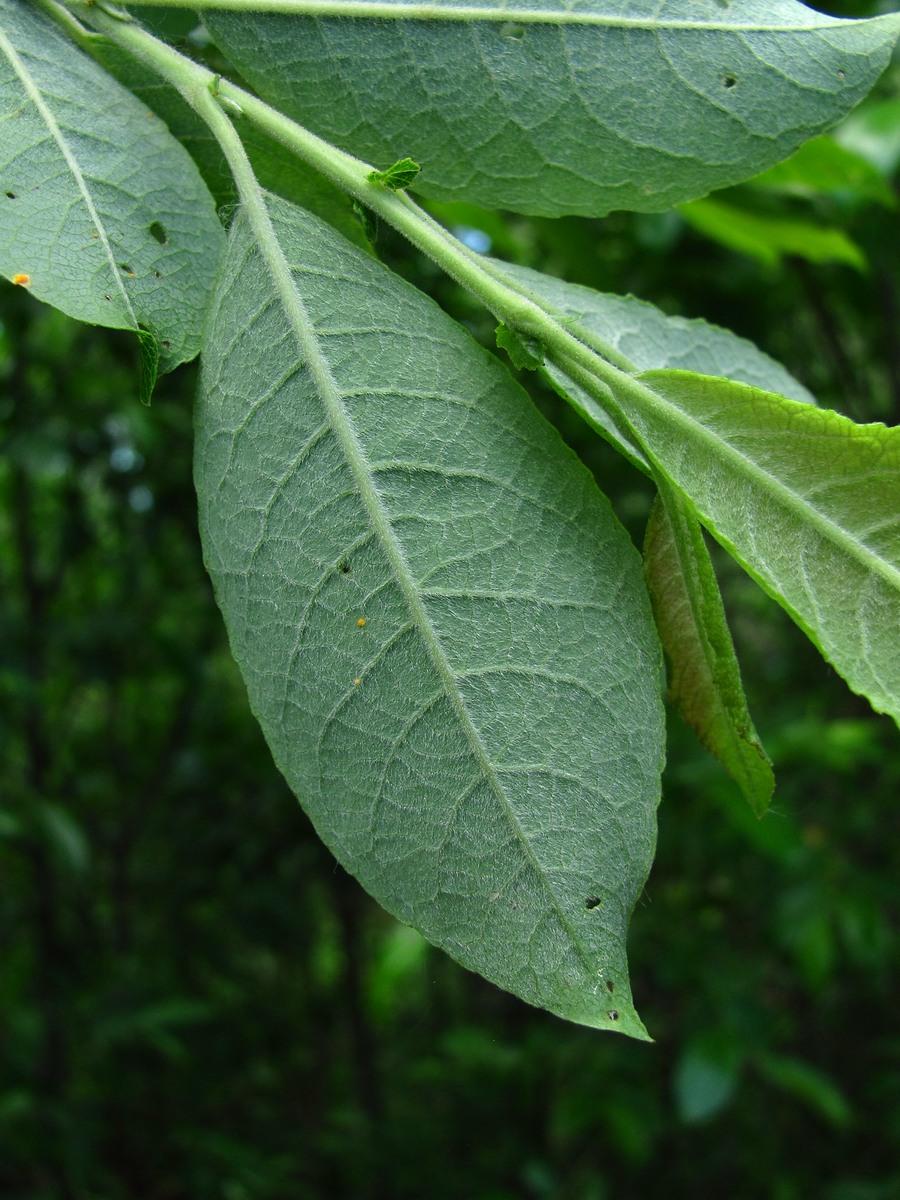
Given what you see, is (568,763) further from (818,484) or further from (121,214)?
(121,214)

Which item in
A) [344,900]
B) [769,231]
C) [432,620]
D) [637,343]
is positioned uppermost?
[769,231]

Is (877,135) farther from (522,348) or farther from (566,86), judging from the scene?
(522,348)

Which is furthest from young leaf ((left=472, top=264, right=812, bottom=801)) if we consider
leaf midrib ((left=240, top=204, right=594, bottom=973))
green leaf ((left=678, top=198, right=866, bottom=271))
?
green leaf ((left=678, top=198, right=866, bottom=271))

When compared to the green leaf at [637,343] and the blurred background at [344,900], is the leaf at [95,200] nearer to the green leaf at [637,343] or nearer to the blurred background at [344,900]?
the green leaf at [637,343]

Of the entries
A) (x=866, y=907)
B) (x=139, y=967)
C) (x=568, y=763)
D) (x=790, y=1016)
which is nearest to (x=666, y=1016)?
(x=790, y=1016)

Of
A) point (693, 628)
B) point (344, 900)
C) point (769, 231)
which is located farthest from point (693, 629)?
point (344, 900)
